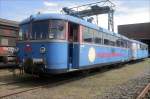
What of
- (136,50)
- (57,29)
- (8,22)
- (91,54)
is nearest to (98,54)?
(91,54)

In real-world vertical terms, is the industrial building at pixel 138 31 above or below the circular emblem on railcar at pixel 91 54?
above

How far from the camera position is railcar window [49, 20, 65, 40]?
35.3 ft

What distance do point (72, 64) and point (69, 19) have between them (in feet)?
6.40

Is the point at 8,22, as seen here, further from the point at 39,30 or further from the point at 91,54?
the point at 39,30

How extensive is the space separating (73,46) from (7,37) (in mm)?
6144

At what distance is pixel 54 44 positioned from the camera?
1055cm

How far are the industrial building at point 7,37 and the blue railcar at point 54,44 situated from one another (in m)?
4.17

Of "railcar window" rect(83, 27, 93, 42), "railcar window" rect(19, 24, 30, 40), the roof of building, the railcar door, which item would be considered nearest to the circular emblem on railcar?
"railcar window" rect(83, 27, 93, 42)

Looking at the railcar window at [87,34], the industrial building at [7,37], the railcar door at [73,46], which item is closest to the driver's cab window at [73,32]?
the railcar door at [73,46]

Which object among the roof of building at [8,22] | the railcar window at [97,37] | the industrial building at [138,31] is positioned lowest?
the railcar window at [97,37]

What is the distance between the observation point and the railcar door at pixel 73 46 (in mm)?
11699

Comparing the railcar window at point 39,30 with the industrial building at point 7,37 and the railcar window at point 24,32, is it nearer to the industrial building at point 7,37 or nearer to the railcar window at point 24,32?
the railcar window at point 24,32

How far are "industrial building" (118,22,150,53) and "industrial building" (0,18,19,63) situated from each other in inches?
1663

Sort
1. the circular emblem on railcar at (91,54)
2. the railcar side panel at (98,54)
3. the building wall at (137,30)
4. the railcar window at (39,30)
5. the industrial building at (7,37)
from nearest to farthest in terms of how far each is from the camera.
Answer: the railcar window at (39,30) < the railcar side panel at (98,54) < the circular emblem on railcar at (91,54) < the industrial building at (7,37) < the building wall at (137,30)
